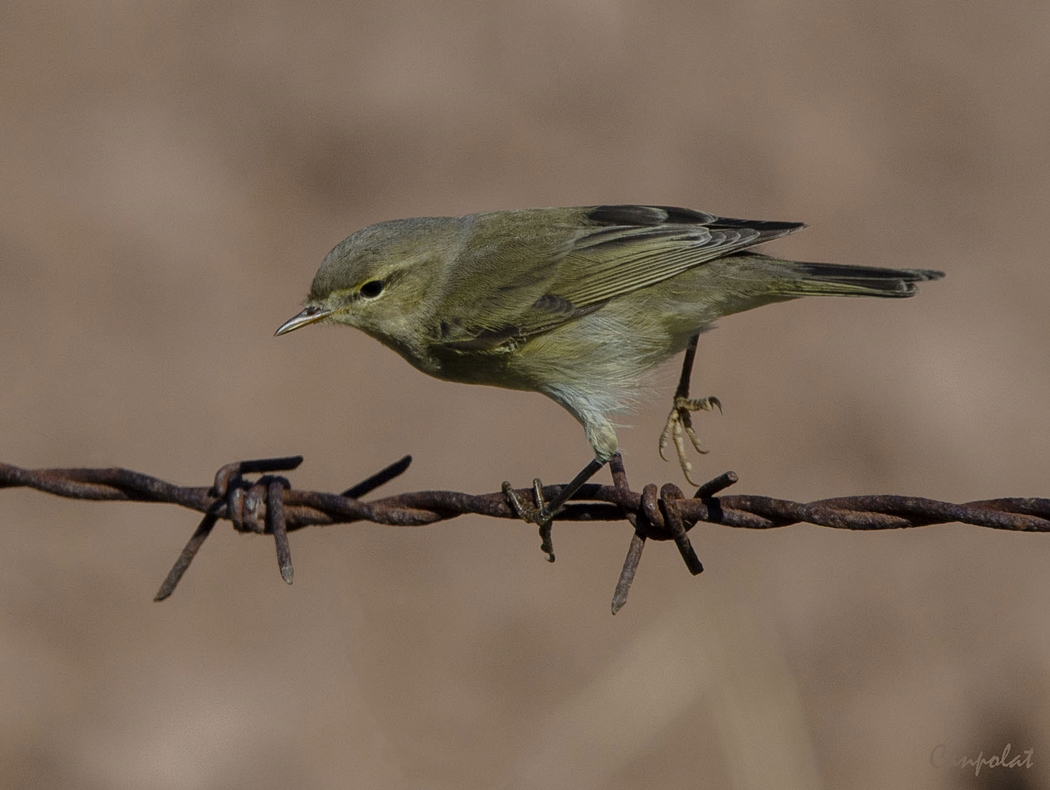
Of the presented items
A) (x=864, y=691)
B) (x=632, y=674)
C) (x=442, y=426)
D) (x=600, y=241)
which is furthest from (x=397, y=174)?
(x=864, y=691)

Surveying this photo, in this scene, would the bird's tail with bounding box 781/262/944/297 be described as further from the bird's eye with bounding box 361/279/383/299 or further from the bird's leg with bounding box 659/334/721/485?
the bird's eye with bounding box 361/279/383/299

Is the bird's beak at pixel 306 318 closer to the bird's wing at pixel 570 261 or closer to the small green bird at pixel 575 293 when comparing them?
the small green bird at pixel 575 293

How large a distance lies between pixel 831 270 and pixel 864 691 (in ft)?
8.39

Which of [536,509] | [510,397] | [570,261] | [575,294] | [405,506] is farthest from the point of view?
[510,397]

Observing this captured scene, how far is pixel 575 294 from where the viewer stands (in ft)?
15.2

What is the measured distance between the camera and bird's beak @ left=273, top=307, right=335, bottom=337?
15.2ft

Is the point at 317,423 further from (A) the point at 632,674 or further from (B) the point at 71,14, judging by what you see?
(B) the point at 71,14

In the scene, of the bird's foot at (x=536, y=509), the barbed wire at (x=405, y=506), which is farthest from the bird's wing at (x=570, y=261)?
the barbed wire at (x=405, y=506)

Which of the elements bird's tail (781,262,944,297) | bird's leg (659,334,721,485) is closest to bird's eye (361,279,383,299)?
bird's leg (659,334,721,485)

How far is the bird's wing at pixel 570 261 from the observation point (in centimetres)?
450

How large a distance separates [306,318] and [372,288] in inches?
11.8

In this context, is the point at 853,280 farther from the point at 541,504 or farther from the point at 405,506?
the point at 405,506

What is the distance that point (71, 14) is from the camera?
6965mm

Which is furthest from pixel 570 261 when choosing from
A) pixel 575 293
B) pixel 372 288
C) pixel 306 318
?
pixel 306 318
